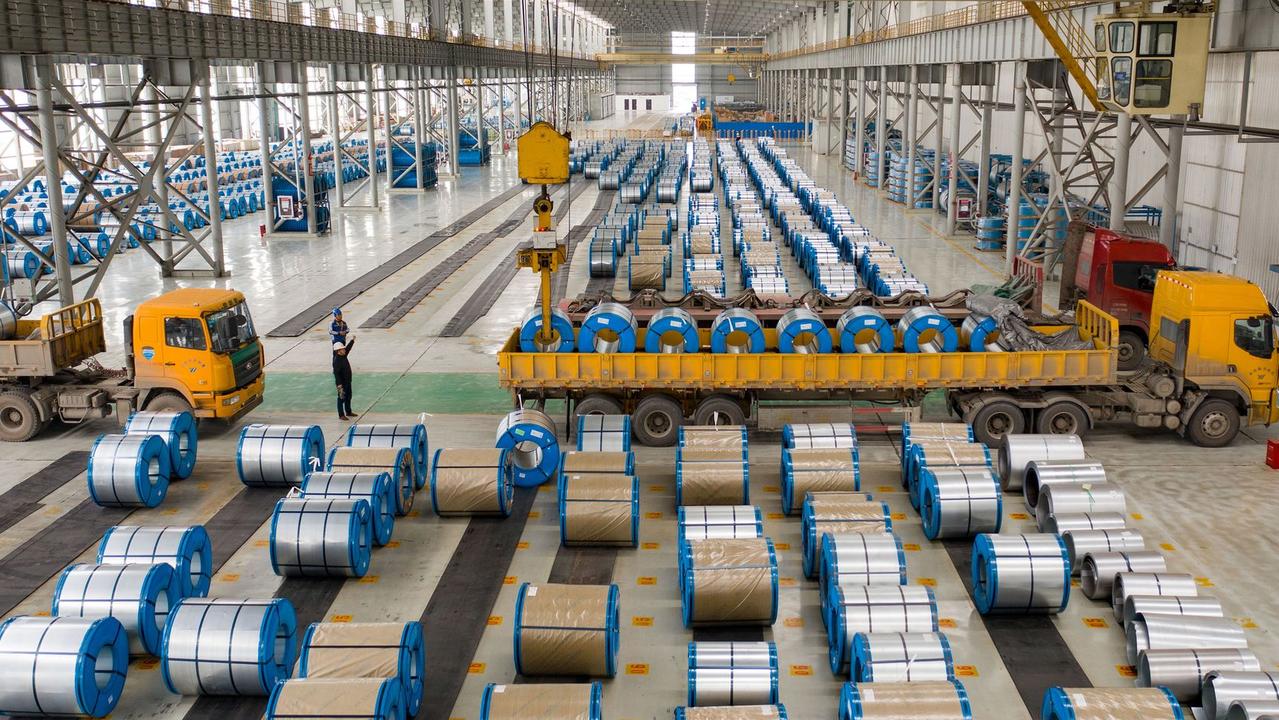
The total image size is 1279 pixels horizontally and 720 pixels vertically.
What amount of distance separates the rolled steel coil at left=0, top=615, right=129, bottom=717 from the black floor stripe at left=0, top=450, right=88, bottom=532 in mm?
4599

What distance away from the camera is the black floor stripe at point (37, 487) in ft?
44.2

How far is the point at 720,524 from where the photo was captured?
456 inches

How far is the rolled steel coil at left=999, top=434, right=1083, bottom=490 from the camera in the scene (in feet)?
45.3

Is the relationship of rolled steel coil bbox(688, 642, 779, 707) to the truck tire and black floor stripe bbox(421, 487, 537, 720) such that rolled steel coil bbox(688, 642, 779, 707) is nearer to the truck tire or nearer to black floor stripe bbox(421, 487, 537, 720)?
black floor stripe bbox(421, 487, 537, 720)

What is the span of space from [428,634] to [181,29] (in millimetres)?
17754

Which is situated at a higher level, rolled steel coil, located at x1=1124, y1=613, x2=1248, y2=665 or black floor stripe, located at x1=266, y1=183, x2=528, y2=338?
black floor stripe, located at x1=266, y1=183, x2=528, y2=338

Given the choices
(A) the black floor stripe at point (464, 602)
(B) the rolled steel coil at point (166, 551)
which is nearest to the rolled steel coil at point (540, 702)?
(A) the black floor stripe at point (464, 602)

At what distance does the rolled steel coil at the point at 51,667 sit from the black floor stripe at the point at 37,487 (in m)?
4.60

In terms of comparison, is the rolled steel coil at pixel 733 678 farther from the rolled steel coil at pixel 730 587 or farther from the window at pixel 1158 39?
the window at pixel 1158 39

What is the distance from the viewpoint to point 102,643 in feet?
30.1

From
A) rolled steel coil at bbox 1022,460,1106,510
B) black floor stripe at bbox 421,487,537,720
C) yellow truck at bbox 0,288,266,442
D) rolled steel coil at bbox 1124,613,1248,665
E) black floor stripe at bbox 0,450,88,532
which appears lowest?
black floor stripe at bbox 421,487,537,720

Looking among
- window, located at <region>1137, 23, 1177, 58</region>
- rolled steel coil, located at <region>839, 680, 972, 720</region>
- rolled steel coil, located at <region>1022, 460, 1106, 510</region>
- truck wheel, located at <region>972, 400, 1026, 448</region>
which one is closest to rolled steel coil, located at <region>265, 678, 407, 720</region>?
rolled steel coil, located at <region>839, 680, 972, 720</region>

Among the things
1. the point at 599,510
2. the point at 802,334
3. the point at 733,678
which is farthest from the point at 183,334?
the point at 733,678

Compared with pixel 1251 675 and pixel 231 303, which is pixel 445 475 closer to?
pixel 231 303
